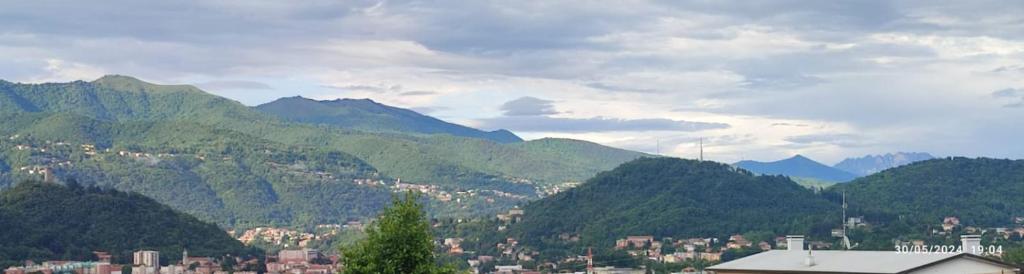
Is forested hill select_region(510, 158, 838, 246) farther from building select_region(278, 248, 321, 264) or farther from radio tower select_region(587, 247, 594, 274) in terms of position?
building select_region(278, 248, 321, 264)

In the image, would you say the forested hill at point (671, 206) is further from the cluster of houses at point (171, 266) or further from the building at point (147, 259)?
the building at point (147, 259)

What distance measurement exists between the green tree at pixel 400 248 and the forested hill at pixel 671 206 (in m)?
117

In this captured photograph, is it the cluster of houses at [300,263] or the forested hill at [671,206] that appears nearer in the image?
the cluster of houses at [300,263]

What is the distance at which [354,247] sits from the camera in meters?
25.8

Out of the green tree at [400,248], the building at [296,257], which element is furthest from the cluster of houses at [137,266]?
the green tree at [400,248]

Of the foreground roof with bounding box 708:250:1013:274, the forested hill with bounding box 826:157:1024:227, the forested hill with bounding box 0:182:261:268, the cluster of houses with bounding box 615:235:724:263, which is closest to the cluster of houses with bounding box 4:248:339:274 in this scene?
the forested hill with bounding box 0:182:261:268

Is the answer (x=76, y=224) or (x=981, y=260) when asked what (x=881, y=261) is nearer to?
(x=981, y=260)

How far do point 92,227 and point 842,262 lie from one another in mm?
100473

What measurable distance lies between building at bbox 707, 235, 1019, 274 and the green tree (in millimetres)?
10148

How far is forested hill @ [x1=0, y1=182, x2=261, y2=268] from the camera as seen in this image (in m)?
118

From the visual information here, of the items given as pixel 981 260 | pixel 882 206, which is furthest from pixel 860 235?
pixel 981 260

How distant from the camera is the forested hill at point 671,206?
5955 inches

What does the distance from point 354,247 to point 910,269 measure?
37.5ft

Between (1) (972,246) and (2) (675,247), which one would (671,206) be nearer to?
(2) (675,247)
